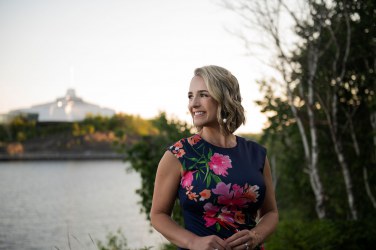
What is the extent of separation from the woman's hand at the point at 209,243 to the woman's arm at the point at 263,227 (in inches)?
1.8

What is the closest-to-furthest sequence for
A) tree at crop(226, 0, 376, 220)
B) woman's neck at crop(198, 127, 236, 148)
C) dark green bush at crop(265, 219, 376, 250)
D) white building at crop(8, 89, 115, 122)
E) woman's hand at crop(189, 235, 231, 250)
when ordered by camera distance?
woman's hand at crop(189, 235, 231, 250), woman's neck at crop(198, 127, 236, 148), dark green bush at crop(265, 219, 376, 250), tree at crop(226, 0, 376, 220), white building at crop(8, 89, 115, 122)

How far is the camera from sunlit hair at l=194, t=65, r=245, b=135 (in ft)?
7.97

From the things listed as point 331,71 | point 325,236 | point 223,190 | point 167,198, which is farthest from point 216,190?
point 331,71

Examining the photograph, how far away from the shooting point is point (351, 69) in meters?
12.4

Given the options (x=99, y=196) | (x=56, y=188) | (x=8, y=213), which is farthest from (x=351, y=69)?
(x=56, y=188)

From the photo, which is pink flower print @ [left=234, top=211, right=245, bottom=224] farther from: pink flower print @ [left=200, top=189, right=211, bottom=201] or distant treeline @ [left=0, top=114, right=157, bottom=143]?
distant treeline @ [left=0, top=114, right=157, bottom=143]

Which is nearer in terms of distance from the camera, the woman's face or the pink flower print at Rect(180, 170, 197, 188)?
the pink flower print at Rect(180, 170, 197, 188)

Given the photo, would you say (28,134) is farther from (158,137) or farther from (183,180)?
(183,180)

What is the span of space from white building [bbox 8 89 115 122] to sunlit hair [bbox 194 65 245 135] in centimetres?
17436

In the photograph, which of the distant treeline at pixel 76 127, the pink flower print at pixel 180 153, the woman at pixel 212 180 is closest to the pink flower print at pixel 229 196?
the woman at pixel 212 180

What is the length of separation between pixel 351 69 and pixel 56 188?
5204 cm

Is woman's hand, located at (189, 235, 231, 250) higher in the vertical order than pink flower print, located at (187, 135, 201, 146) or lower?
lower

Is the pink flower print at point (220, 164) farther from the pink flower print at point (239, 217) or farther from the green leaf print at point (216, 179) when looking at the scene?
the pink flower print at point (239, 217)

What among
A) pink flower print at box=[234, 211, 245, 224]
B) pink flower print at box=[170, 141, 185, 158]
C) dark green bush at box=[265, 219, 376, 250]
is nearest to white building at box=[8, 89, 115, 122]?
dark green bush at box=[265, 219, 376, 250]
